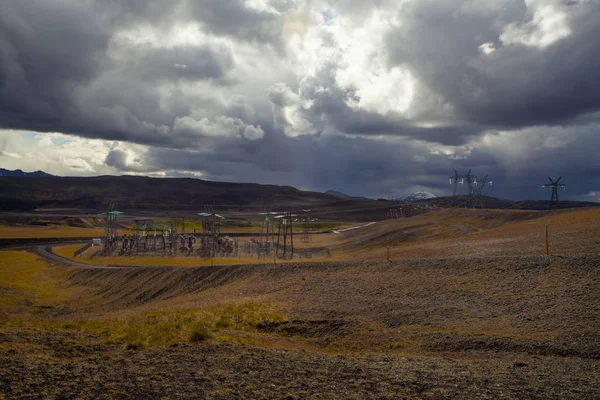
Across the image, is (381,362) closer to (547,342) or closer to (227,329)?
(547,342)

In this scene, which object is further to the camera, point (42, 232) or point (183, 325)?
point (42, 232)

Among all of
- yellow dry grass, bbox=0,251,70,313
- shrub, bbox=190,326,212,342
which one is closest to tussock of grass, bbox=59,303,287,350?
shrub, bbox=190,326,212,342

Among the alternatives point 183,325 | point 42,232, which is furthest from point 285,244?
point 42,232

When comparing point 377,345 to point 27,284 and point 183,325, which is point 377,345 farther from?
point 27,284

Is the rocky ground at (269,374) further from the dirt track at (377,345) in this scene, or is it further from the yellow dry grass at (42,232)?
the yellow dry grass at (42,232)

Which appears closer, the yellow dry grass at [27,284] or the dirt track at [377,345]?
the dirt track at [377,345]

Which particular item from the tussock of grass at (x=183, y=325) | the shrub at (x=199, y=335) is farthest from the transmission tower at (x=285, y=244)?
the shrub at (x=199, y=335)

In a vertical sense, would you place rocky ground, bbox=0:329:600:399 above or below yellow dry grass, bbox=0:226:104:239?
above

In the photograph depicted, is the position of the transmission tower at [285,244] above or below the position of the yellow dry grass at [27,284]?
above

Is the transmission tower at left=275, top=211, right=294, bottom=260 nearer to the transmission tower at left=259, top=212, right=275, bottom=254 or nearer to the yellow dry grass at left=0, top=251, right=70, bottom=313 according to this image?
the transmission tower at left=259, top=212, right=275, bottom=254

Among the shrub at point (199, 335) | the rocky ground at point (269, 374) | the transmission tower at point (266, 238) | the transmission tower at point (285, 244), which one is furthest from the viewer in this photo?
the transmission tower at point (266, 238)

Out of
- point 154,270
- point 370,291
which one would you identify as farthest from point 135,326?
point 154,270

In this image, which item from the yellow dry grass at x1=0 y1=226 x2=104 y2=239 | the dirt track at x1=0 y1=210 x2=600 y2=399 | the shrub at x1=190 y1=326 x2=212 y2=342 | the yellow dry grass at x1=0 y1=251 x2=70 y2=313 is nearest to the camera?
the dirt track at x1=0 y1=210 x2=600 y2=399

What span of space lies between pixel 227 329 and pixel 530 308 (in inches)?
459
